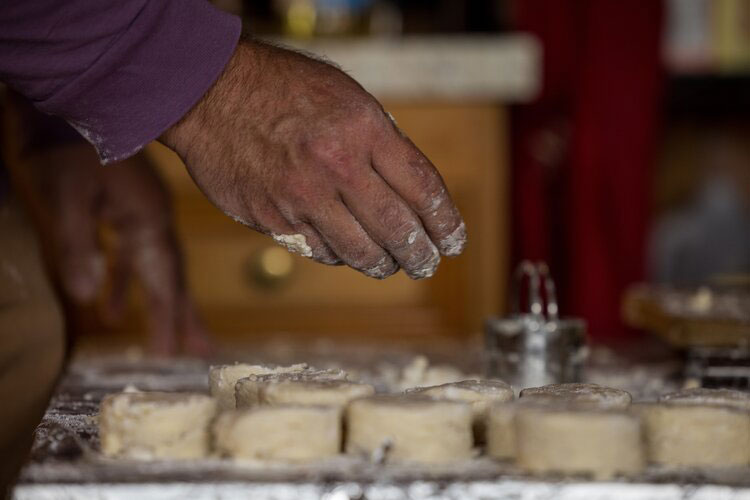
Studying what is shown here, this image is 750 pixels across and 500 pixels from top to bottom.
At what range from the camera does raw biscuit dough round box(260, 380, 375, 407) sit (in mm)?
631

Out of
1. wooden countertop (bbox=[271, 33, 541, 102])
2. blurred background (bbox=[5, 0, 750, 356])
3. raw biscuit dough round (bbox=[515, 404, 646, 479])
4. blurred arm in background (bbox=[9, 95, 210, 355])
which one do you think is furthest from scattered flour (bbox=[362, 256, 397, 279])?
wooden countertop (bbox=[271, 33, 541, 102])

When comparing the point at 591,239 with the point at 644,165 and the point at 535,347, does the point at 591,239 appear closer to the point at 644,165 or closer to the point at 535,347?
the point at 644,165

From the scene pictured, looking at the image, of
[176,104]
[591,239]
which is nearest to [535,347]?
[176,104]

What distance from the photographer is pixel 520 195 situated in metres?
2.37

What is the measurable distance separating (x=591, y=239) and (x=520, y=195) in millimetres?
196

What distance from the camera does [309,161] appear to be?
720 millimetres

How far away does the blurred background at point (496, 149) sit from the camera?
6.94ft

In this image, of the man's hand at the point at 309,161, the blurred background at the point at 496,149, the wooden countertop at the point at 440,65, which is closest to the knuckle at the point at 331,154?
the man's hand at the point at 309,161

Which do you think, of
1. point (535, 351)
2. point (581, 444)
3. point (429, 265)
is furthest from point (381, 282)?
point (581, 444)

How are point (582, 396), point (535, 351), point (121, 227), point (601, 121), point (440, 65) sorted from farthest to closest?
point (601, 121), point (440, 65), point (121, 227), point (535, 351), point (582, 396)

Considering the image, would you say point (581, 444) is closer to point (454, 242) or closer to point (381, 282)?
point (454, 242)

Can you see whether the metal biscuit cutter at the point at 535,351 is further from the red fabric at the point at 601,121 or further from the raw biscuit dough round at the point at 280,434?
the red fabric at the point at 601,121

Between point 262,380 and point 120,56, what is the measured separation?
0.80ft

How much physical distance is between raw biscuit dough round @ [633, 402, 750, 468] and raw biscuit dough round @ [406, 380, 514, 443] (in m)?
0.10
